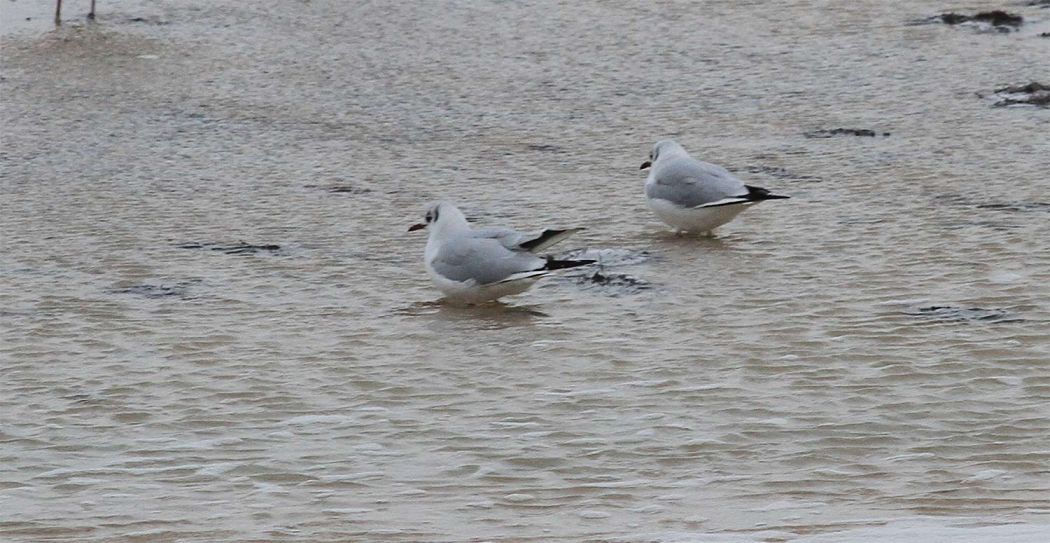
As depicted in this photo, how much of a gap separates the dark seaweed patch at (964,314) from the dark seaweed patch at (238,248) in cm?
284

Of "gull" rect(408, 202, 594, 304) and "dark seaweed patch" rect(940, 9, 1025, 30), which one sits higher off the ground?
"dark seaweed patch" rect(940, 9, 1025, 30)

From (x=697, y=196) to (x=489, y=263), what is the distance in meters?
1.54

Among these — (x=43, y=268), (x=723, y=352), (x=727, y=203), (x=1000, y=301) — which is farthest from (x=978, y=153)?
(x=43, y=268)

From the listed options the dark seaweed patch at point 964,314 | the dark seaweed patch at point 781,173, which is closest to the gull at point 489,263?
the dark seaweed patch at point 964,314

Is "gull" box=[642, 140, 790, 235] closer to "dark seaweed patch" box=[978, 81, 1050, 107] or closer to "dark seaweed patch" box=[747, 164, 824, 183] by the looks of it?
"dark seaweed patch" box=[747, 164, 824, 183]

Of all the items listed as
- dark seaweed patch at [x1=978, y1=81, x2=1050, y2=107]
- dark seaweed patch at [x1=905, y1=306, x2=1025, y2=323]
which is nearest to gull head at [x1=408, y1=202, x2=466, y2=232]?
dark seaweed patch at [x1=905, y1=306, x2=1025, y2=323]

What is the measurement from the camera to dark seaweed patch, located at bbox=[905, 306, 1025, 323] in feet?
20.9

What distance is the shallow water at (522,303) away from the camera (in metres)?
4.71

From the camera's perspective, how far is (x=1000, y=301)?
660cm

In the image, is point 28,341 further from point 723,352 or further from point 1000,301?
point 1000,301

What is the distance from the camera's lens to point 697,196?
8.10m

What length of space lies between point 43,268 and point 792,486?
3.93m

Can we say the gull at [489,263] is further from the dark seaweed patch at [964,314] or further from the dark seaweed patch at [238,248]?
the dark seaweed patch at [964,314]

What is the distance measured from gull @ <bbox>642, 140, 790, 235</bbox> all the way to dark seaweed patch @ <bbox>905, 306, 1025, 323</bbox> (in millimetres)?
1474
